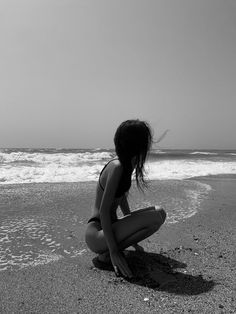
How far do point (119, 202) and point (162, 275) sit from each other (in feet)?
2.51

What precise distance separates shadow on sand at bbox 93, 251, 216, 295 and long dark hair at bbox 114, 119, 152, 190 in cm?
94

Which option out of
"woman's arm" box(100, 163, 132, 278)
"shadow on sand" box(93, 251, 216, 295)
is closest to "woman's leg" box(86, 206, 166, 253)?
"woman's arm" box(100, 163, 132, 278)

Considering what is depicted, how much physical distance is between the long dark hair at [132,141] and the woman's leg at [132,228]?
486 millimetres

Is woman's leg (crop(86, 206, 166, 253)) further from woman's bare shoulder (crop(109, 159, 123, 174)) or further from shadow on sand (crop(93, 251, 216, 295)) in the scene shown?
woman's bare shoulder (crop(109, 159, 123, 174))

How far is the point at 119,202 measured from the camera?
345 cm

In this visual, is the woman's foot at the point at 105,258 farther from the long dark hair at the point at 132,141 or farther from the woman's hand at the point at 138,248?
the long dark hair at the point at 132,141

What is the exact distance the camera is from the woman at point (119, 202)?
2.96m

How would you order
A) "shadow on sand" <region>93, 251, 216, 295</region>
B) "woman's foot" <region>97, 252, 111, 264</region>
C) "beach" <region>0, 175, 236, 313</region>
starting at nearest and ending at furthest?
"beach" <region>0, 175, 236, 313</region> < "shadow on sand" <region>93, 251, 216, 295</region> < "woman's foot" <region>97, 252, 111, 264</region>

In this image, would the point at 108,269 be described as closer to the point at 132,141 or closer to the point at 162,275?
the point at 162,275

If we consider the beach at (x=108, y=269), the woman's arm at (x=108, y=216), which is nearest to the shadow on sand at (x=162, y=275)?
the beach at (x=108, y=269)

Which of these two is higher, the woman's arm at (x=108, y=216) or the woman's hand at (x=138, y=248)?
the woman's arm at (x=108, y=216)

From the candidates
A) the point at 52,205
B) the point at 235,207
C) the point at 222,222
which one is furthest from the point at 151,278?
the point at 235,207

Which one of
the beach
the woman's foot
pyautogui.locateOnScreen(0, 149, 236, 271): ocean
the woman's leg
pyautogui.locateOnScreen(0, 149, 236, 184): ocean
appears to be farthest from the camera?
pyautogui.locateOnScreen(0, 149, 236, 184): ocean

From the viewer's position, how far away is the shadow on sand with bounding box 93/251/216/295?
2875mm
